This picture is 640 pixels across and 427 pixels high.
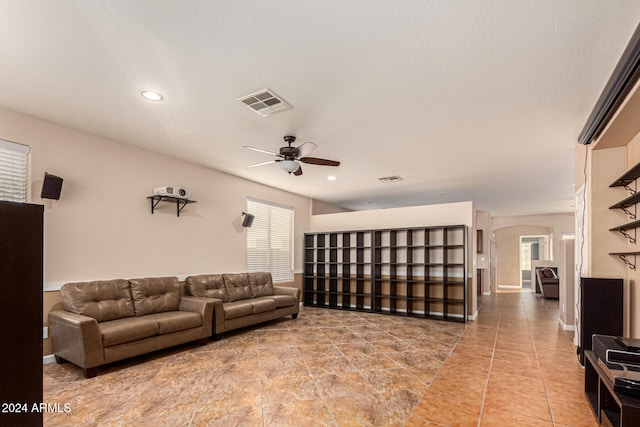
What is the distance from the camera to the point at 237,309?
491 cm

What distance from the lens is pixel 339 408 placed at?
269 cm

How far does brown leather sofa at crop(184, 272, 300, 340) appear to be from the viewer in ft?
15.6

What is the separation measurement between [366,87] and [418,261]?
4.72 meters

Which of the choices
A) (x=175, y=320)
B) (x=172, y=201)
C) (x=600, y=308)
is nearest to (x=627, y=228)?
(x=600, y=308)

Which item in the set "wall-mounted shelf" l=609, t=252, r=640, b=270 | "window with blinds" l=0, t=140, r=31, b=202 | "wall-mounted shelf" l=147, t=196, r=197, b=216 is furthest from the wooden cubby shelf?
"window with blinds" l=0, t=140, r=31, b=202

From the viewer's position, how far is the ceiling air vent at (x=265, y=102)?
3078 mm

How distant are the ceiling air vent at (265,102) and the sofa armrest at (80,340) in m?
2.68

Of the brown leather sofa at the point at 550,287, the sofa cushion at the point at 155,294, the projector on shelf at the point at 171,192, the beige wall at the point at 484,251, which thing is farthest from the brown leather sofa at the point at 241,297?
the brown leather sofa at the point at 550,287

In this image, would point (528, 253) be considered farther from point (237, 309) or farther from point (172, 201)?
point (172, 201)

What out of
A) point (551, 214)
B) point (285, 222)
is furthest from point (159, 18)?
point (551, 214)

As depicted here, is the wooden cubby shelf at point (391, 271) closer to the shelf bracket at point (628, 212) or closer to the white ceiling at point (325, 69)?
the white ceiling at point (325, 69)

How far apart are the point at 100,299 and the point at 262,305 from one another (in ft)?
7.39

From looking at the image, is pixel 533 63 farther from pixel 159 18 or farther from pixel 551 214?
pixel 551 214

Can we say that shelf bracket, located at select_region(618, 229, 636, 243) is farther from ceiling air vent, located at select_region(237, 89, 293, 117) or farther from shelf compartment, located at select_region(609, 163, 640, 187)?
ceiling air vent, located at select_region(237, 89, 293, 117)
